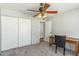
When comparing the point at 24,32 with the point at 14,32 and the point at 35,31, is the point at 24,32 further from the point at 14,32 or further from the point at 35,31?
the point at 35,31

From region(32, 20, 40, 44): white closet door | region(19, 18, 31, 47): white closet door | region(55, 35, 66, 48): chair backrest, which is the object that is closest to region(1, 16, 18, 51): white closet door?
region(19, 18, 31, 47): white closet door

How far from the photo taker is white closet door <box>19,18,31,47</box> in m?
4.25

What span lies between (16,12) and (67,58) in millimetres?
3728

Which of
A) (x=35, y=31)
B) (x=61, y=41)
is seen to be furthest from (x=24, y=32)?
(x=61, y=41)

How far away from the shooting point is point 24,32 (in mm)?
4441

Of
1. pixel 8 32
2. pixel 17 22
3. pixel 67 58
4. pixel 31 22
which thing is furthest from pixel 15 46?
pixel 67 58

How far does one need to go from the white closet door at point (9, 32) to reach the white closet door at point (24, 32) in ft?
0.88

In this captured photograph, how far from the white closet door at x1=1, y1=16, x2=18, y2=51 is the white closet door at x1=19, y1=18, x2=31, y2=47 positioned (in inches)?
10.5

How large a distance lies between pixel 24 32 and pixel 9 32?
938 millimetres

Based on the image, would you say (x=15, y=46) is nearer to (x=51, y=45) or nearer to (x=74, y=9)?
(x=51, y=45)

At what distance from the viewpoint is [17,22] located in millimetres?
4035

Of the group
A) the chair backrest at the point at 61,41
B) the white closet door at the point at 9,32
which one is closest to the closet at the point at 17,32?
the white closet door at the point at 9,32

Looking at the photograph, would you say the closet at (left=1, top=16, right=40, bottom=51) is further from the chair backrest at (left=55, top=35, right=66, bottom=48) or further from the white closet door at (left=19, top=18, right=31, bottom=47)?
the chair backrest at (left=55, top=35, right=66, bottom=48)

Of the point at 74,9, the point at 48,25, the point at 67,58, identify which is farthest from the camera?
the point at 48,25
